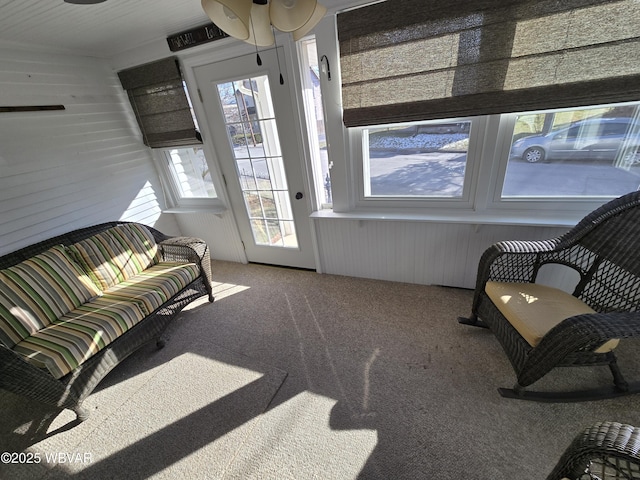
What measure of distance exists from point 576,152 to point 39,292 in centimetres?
365

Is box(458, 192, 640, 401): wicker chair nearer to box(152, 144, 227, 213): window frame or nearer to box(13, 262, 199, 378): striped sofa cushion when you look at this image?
box(13, 262, 199, 378): striped sofa cushion

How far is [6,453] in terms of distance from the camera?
143cm

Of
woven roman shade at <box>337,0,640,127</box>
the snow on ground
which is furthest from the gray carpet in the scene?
woven roman shade at <box>337,0,640,127</box>

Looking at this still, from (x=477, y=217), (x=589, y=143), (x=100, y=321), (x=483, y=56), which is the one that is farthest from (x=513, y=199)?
(x=100, y=321)

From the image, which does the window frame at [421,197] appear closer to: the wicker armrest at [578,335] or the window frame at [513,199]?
the window frame at [513,199]

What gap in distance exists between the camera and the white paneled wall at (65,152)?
192cm

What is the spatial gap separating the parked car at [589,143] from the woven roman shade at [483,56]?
8.1 inches

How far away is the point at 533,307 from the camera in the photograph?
1412 millimetres

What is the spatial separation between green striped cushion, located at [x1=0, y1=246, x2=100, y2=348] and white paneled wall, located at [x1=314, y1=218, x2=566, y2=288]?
194 cm

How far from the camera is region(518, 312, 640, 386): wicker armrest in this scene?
3.34ft

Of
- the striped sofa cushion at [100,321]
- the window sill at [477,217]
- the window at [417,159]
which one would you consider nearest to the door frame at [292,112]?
the window sill at [477,217]

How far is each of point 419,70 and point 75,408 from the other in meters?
2.96

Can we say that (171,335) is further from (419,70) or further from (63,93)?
(419,70)

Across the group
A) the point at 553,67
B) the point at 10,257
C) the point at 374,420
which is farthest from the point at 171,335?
the point at 553,67
